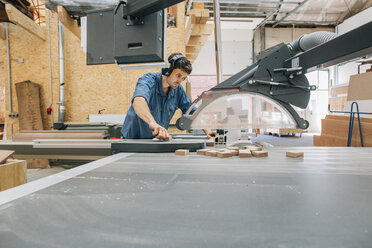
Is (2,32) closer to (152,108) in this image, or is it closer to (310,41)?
(152,108)

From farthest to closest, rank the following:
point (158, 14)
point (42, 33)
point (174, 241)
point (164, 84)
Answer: point (42, 33), point (164, 84), point (158, 14), point (174, 241)

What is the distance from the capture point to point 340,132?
272cm

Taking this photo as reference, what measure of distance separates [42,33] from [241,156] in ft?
16.6

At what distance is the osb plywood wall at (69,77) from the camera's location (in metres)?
4.61

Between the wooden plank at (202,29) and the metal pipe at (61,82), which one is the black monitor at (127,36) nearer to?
the wooden plank at (202,29)

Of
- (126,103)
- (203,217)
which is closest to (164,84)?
(203,217)

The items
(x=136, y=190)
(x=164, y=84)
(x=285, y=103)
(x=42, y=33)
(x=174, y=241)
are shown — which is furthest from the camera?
(x=42, y=33)

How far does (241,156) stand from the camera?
94cm

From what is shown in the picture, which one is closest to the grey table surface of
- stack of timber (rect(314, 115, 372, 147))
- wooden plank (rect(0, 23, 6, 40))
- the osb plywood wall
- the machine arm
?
the machine arm

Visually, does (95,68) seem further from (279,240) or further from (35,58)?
(279,240)

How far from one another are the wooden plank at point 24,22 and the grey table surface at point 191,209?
13.9ft

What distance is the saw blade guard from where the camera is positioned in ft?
3.91

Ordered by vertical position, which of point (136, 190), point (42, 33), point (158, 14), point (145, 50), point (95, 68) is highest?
point (42, 33)

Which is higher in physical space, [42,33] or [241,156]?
[42,33]
